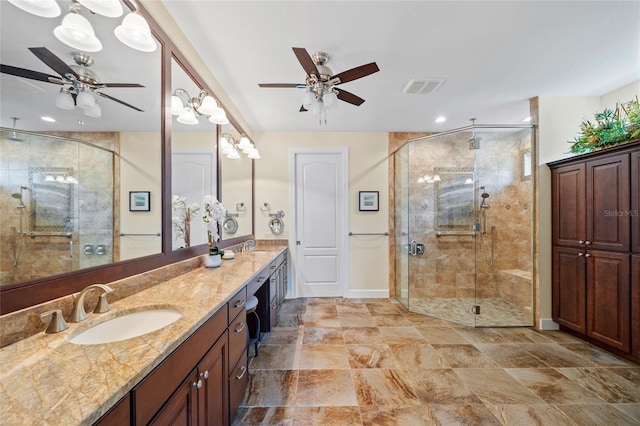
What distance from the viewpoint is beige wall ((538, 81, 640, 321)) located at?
2.86 meters

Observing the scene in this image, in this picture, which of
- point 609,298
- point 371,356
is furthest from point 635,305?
point 371,356

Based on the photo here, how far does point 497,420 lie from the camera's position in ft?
5.23

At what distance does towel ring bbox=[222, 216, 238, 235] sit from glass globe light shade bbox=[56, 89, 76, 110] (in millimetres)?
1900

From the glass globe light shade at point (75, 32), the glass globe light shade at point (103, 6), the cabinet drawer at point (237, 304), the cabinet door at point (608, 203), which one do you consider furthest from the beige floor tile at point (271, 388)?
the cabinet door at point (608, 203)

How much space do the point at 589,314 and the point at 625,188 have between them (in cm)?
124

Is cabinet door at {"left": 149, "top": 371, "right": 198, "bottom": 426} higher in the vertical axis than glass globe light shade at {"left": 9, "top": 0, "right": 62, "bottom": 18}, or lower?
lower

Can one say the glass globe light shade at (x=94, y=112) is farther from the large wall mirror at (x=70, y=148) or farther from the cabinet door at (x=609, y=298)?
the cabinet door at (x=609, y=298)

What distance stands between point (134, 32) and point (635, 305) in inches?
160

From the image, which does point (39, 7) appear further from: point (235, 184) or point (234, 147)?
point (235, 184)

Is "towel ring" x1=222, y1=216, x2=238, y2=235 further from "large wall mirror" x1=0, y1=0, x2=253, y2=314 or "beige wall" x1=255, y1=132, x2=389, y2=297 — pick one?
"large wall mirror" x1=0, y1=0, x2=253, y2=314

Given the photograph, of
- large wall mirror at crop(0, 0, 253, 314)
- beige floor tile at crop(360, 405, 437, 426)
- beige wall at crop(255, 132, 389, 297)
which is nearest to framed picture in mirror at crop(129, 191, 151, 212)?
large wall mirror at crop(0, 0, 253, 314)

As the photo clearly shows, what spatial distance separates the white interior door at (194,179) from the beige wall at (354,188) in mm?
1483

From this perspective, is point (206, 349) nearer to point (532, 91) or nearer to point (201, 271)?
point (201, 271)

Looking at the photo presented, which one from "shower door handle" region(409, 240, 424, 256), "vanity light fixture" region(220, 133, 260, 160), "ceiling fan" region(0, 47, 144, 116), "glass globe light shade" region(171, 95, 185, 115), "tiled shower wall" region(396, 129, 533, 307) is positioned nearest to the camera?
"ceiling fan" region(0, 47, 144, 116)
